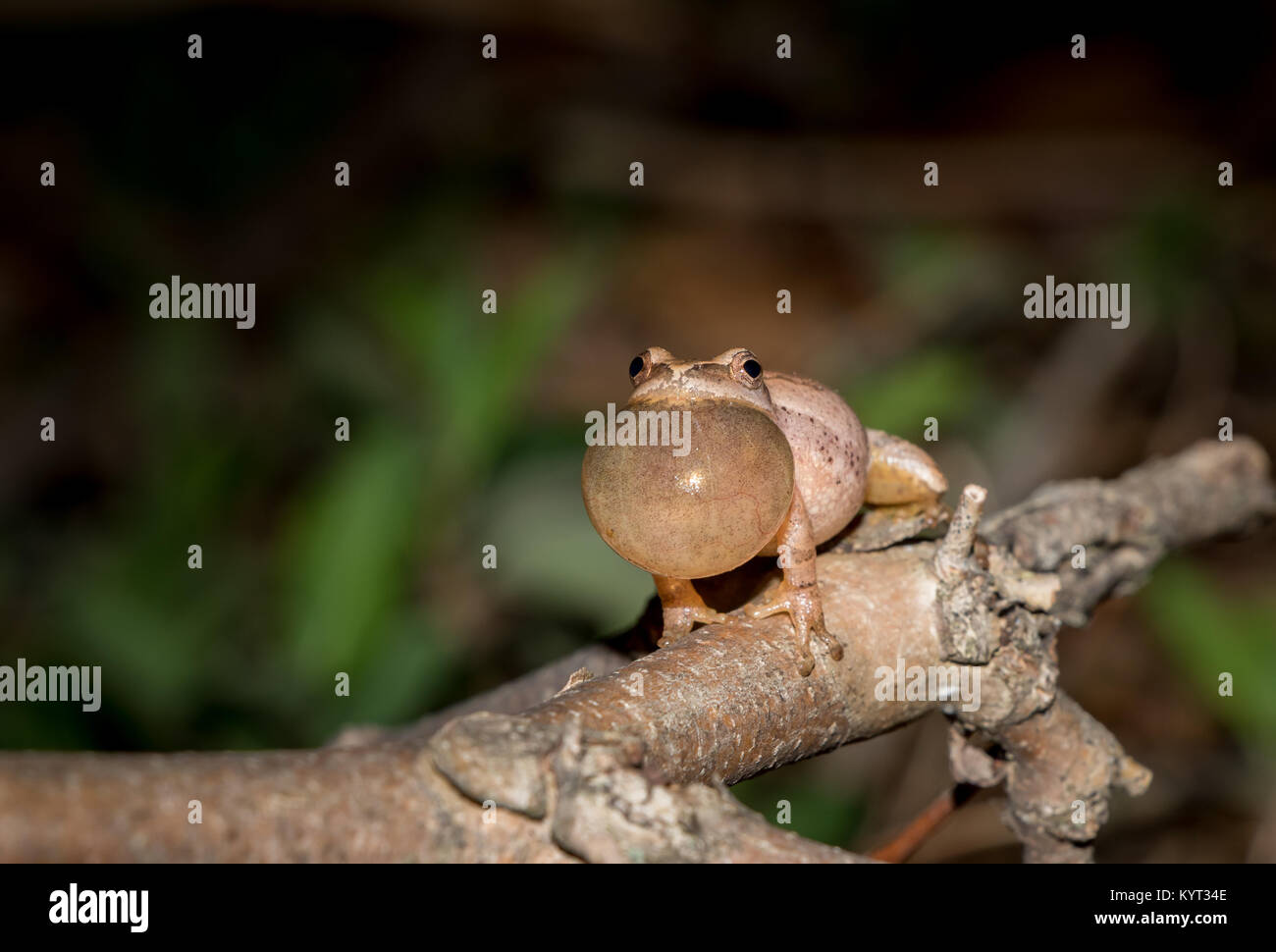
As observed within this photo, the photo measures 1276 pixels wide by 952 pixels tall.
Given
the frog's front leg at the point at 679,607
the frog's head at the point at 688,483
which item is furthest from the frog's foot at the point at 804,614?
the frog's front leg at the point at 679,607

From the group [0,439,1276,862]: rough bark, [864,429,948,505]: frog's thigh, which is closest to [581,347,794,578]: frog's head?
[0,439,1276,862]: rough bark

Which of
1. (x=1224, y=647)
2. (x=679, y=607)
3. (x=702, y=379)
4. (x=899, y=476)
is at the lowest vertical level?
(x=1224, y=647)

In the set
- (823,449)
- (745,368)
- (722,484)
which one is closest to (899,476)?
(823,449)

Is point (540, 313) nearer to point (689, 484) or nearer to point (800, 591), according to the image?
point (800, 591)

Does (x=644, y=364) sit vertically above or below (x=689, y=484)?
above

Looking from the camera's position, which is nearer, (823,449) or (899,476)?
(823,449)

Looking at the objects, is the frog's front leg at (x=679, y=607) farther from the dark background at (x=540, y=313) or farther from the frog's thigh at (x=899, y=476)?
the dark background at (x=540, y=313)

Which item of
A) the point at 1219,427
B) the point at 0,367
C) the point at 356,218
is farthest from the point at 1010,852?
the point at 0,367
